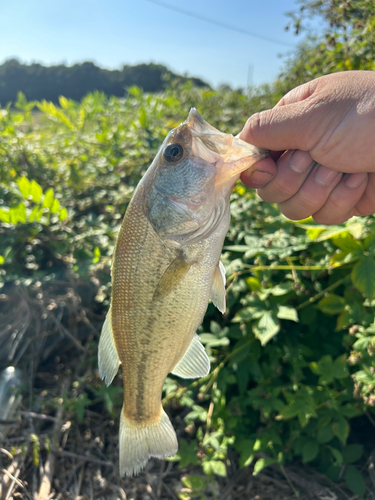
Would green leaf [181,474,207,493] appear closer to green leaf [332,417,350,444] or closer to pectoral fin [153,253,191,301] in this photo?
green leaf [332,417,350,444]

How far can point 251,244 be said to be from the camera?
2201 millimetres

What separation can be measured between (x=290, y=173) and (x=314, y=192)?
18cm

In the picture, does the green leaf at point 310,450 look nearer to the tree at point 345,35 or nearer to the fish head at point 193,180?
the fish head at point 193,180

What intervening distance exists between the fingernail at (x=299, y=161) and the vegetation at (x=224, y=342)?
0.47m

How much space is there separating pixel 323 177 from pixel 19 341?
9.68 ft

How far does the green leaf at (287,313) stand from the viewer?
1883mm

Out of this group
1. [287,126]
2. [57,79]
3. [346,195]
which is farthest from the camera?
[57,79]

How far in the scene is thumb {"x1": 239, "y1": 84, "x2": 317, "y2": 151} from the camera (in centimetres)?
147

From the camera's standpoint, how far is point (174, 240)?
142 centimetres

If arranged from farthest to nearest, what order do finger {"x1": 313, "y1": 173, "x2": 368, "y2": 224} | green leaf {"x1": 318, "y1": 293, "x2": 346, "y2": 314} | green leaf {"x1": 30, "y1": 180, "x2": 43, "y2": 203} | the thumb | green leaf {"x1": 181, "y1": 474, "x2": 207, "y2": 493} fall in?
green leaf {"x1": 30, "y1": 180, "x2": 43, "y2": 203} < green leaf {"x1": 181, "y1": 474, "x2": 207, "y2": 493} < green leaf {"x1": 318, "y1": 293, "x2": 346, "y2": 314} < finger {"x1": 313, "y1": 173, "x2": 368, "y2": 224} < the thumb

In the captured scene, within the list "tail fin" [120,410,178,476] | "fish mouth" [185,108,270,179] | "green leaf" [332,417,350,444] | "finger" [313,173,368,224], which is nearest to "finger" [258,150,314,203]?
"finger" [313,173,368,224]

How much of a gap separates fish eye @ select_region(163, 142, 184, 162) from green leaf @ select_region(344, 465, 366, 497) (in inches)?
90.1

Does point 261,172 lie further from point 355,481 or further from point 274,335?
point 355,481

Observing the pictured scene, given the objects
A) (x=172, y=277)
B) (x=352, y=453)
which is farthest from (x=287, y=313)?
(x=352, y=453)
